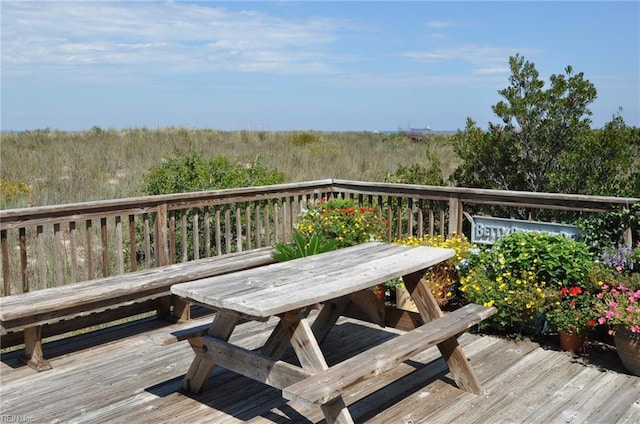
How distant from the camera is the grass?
11165 mm

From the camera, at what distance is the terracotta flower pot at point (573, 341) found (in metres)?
4.39

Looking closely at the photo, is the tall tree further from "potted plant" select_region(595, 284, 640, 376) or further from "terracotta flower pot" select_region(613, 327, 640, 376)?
"terracotta flower pot" select_region(613, 327, 640, 376)

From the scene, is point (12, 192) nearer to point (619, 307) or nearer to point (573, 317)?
point (573, 317)

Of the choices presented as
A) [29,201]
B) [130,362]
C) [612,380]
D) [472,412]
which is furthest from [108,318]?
[29,201]

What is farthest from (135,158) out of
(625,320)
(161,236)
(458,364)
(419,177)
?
(625,320)

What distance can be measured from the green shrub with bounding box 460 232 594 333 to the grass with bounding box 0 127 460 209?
4.29 m

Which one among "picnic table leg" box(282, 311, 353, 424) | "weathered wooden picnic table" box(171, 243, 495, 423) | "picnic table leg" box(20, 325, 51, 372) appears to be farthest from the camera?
"picnic table leg" box(20, 325, 51, 372)

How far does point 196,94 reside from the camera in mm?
18094

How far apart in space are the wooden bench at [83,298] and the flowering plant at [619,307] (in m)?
2.78

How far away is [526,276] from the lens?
15.5 feet

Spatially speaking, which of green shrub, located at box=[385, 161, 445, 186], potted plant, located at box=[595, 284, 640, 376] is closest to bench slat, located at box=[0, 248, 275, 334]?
potted plant, located at box=[595, 284, 640, 376]

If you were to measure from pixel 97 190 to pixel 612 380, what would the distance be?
9.46 m

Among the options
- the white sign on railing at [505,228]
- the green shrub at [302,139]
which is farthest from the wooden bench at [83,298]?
the green shrub at [302,139]

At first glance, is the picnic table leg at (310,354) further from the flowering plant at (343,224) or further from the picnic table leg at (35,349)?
the flowering plant at (343,224)
